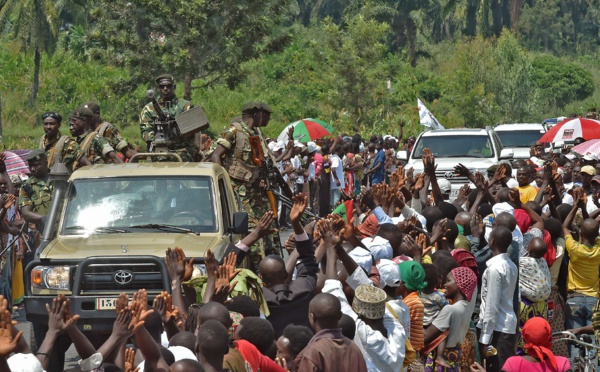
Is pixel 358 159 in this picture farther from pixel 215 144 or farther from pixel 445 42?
pixel 445 42

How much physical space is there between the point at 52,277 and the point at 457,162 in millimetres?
12990

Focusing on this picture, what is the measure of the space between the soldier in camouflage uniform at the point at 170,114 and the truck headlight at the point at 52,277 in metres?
3.37

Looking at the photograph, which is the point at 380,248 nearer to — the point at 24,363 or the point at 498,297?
the point at 498,297

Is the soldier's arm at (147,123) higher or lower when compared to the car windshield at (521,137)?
higher

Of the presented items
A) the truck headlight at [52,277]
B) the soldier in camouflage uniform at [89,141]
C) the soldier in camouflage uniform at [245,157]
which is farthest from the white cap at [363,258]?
the soldier in camouflage uniform at [89,141]

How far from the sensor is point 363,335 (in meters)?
6.75

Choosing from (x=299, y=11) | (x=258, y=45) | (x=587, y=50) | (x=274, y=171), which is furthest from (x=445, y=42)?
(x=274, y=171)

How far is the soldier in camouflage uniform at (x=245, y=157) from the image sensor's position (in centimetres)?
1208

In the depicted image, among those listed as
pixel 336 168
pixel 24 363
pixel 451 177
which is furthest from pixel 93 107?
pixel 336 168

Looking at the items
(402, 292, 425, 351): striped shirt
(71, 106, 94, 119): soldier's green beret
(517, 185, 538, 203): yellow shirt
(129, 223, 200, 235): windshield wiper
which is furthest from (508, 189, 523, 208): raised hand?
(71, 106, 94, 119): soldier's green beret

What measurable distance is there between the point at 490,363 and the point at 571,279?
2.16 m

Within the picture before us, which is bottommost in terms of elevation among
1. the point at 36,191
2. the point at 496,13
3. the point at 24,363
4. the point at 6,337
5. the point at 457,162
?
the point at 496,13

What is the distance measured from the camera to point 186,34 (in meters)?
31.6

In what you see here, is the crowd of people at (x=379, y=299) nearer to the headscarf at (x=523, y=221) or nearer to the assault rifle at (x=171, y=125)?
the headscarf at (x=523, y=221)
